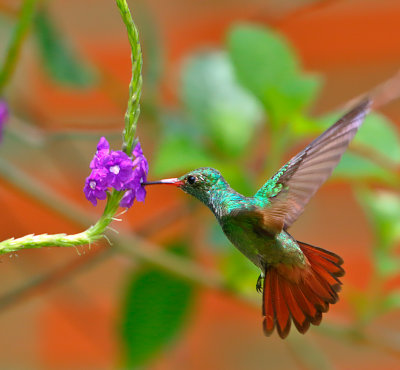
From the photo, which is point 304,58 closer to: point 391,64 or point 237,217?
point 391,64

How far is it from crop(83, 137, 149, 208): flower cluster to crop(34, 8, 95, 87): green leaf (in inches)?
37.0

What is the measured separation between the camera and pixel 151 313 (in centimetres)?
155

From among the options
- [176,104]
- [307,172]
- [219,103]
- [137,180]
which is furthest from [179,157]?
[176,104]

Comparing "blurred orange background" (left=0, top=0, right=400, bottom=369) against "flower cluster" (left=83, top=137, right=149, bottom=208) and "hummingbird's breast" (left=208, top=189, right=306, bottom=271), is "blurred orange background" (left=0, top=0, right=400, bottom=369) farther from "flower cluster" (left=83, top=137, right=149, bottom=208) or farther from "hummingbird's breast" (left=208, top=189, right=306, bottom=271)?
"flower cluster" (left=83, top=137, right=149, bottom=208)

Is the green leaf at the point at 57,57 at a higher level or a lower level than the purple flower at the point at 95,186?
higher

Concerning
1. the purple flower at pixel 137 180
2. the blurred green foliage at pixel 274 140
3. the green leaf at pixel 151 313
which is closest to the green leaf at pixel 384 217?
the blurred green foliage at pixel 274 140

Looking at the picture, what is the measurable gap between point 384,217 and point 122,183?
0.78m

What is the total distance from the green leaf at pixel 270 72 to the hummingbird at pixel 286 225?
0.37 metres

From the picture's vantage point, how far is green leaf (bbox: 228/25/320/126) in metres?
1.15

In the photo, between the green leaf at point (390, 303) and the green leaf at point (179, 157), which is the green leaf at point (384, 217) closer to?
the green leaf at point (390, 303)

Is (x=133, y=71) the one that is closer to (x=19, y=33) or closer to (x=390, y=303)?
(x=19, y=33)

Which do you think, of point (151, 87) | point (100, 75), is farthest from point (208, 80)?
point (100, 75)

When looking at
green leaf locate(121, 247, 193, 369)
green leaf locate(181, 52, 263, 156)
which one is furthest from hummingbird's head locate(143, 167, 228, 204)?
green leaf locate(121, 247, 193, 369)

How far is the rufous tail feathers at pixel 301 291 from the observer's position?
72cm
